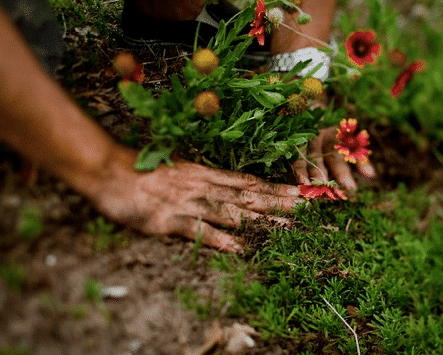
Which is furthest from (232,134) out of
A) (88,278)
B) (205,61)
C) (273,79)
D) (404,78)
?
(404,78)

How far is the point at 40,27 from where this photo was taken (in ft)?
4.54

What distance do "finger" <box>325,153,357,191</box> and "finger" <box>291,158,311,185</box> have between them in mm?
268

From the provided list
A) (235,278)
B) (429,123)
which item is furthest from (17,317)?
(429,123)

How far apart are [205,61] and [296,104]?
1.62 feet

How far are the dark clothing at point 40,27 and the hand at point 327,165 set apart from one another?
1111 mm

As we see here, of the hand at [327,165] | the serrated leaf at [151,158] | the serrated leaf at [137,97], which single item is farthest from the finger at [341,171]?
the serrated leaf at [137,97]

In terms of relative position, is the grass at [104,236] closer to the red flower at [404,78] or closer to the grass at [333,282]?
the grass at [333,282]

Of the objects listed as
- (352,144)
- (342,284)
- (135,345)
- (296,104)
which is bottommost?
(342,284)

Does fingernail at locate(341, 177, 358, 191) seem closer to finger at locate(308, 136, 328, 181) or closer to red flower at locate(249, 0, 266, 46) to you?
finger at locate(308, 136, 328, 181)

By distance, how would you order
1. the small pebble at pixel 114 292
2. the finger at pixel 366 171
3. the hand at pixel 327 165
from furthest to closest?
the finger at pixel 366 171 < the hand at pixel 327 165 < the small pebble at pixel 114 292

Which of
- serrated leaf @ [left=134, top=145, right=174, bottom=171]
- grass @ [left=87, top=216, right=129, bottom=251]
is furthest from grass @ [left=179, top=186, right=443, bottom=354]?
serrated leaf @ [left=134, top=145, right=174, bottom=171]

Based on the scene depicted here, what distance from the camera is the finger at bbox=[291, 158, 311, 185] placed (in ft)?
6.03

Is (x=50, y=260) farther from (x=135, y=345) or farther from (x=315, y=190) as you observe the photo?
(x=315, y=190)

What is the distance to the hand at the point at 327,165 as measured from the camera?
1956mm
